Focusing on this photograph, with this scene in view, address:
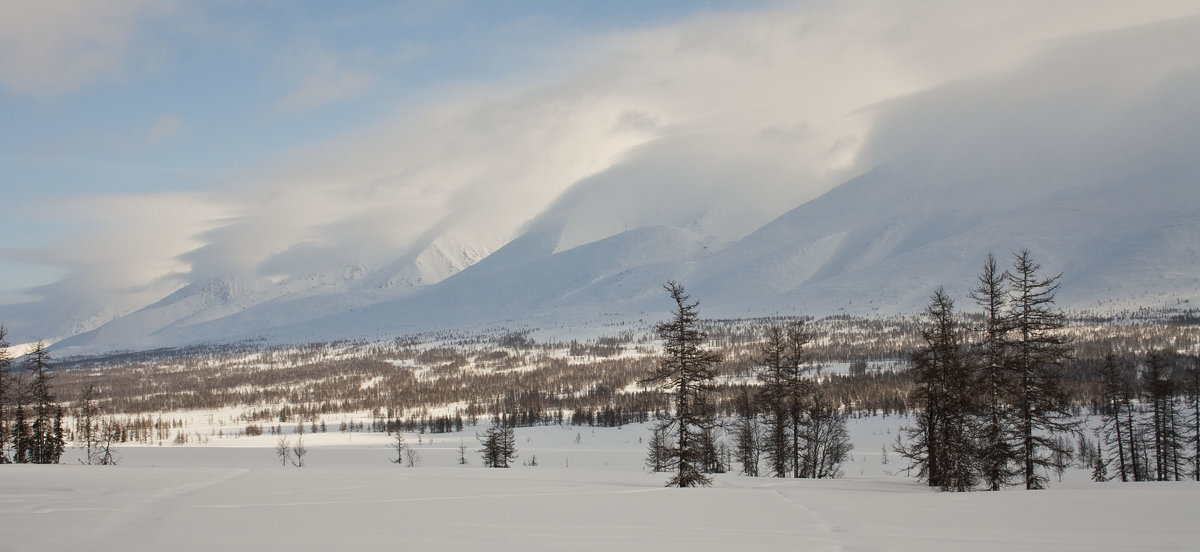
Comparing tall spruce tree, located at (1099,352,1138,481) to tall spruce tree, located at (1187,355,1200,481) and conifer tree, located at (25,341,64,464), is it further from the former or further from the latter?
conifer tree, located at (25,341,64,464)

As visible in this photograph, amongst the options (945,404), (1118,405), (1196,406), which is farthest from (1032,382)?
(1196,406)

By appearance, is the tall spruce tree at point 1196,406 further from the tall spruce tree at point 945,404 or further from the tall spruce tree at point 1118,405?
the tall spruce tree at point 945,404

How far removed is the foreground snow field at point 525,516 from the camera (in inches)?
434

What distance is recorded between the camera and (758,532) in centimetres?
1220

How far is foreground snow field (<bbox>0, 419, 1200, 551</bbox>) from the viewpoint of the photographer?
434 inches

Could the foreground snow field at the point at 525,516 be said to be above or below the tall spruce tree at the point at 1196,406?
above

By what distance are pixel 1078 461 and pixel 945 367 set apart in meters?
77.7

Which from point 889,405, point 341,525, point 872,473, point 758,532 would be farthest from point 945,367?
point 889,405

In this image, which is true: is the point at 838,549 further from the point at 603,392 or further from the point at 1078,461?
the point at 603,392

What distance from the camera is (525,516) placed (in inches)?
540

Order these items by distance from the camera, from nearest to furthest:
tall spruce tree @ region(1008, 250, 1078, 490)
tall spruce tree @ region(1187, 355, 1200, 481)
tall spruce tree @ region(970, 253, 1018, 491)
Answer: tall spruce tree @ region(1008, 250, 1078, 490) < tall spruce tree @ region(970, 253, 1018, 491) < tall spruce tree @ region(1187, 355, 1200, 481)

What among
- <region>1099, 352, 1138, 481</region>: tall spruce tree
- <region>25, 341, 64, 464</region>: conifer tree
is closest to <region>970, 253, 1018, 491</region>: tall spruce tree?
<region>1099, 352, 1138, 481</region>: tall spruce tree

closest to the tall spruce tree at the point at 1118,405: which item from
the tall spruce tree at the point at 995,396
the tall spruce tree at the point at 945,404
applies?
the tall spruce tree at the point at 995,396

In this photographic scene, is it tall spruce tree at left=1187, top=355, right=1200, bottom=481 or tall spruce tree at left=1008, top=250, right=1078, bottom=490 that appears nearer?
tall spruce tree at left=1008, top=250, right=1078, bottom=490
